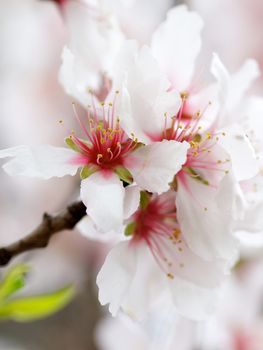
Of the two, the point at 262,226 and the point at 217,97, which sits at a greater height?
the point at 217,97

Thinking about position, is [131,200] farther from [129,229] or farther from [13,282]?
[13,282]

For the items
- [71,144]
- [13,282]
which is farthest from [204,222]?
[13,282]

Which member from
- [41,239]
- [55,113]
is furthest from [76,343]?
[41,239]

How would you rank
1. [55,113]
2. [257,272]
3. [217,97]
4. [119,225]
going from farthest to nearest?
[55,113], [257,272], [217,97], [119,225]

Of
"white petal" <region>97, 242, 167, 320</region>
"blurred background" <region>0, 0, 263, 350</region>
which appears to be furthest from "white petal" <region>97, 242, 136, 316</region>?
"blurred background" <region>0, 0, 263, 350</region>

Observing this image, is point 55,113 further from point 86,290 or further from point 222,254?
point 222,254

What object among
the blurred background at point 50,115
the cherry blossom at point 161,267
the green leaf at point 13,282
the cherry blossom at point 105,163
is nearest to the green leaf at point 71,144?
the cherry blossom at point 105,163

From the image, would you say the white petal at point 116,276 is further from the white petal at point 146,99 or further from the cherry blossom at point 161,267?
the white petal at point 146,99
